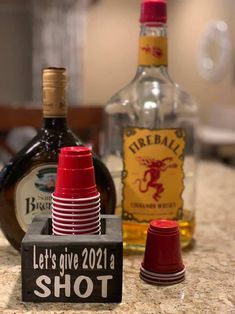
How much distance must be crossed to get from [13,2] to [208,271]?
14.2ft

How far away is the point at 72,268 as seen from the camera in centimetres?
46

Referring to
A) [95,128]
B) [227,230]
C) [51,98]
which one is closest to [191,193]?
[227,230]

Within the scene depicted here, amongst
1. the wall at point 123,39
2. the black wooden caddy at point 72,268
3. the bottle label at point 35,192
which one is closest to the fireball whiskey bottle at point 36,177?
the bottle label at point 35,192

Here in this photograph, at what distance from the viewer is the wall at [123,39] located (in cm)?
479

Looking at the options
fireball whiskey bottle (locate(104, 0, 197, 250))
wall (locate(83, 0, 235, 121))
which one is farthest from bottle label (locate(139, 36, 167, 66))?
wall (locate(83, 0, 235, 121))

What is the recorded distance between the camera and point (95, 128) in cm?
165

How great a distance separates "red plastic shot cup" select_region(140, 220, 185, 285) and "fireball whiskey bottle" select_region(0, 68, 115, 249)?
97 mm

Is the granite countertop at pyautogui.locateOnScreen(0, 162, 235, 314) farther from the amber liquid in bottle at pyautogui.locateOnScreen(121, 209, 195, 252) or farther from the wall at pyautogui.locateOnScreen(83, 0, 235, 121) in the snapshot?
the wall at pyautogui.locateOnScreen(83, 0, 235, 121)

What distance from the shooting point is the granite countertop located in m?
0.47

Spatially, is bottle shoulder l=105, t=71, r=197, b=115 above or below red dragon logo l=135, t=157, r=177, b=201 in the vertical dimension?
above

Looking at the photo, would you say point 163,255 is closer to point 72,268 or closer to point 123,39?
point 72,268

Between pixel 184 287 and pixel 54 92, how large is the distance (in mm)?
260

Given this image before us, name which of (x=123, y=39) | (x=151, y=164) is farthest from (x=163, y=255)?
(x=123, y=39)

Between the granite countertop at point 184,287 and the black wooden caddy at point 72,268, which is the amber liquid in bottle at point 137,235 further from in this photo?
the black wooden caddy at point 72,268
